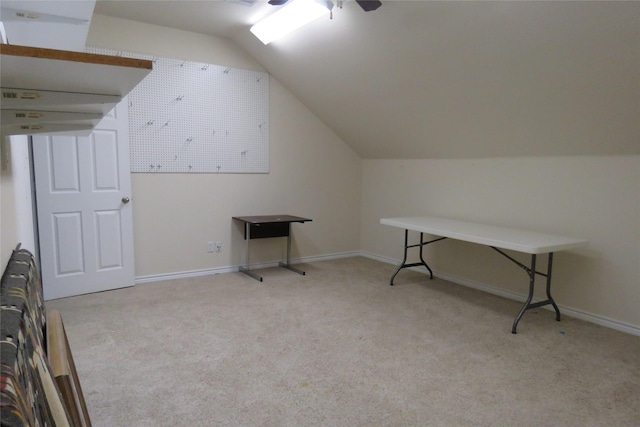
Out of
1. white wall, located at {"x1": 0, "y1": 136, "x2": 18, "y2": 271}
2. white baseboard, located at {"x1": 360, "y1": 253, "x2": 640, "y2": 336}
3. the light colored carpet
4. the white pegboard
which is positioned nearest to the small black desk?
the white pegboard

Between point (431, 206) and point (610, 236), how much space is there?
5.84ft

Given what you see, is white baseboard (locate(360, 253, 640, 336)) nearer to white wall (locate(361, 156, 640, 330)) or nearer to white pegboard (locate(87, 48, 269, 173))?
white wall (locate(361, 156, 640, 330))

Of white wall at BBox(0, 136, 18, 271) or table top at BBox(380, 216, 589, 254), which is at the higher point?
white wall at BBox(0, 136, 18, 271)

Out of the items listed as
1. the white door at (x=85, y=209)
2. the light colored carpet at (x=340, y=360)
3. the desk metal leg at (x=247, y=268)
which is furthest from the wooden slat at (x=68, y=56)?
the desk metal leg at (x=247, y=268)

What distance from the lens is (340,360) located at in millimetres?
2527

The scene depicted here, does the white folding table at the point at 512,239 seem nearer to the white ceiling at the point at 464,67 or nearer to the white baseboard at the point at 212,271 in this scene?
the white ceiling at the point at 464,67

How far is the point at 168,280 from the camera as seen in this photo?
420 cm

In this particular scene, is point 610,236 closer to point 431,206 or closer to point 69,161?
point 431,206

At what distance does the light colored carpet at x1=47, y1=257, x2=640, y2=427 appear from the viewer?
2.00 m

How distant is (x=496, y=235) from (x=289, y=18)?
2.51 m

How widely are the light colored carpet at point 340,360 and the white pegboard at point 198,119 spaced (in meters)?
1.39

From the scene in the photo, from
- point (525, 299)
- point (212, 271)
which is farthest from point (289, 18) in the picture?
point (525, 299)

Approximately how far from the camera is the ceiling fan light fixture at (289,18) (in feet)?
10.2

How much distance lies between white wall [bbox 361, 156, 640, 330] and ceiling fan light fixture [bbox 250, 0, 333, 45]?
208 centimetres
